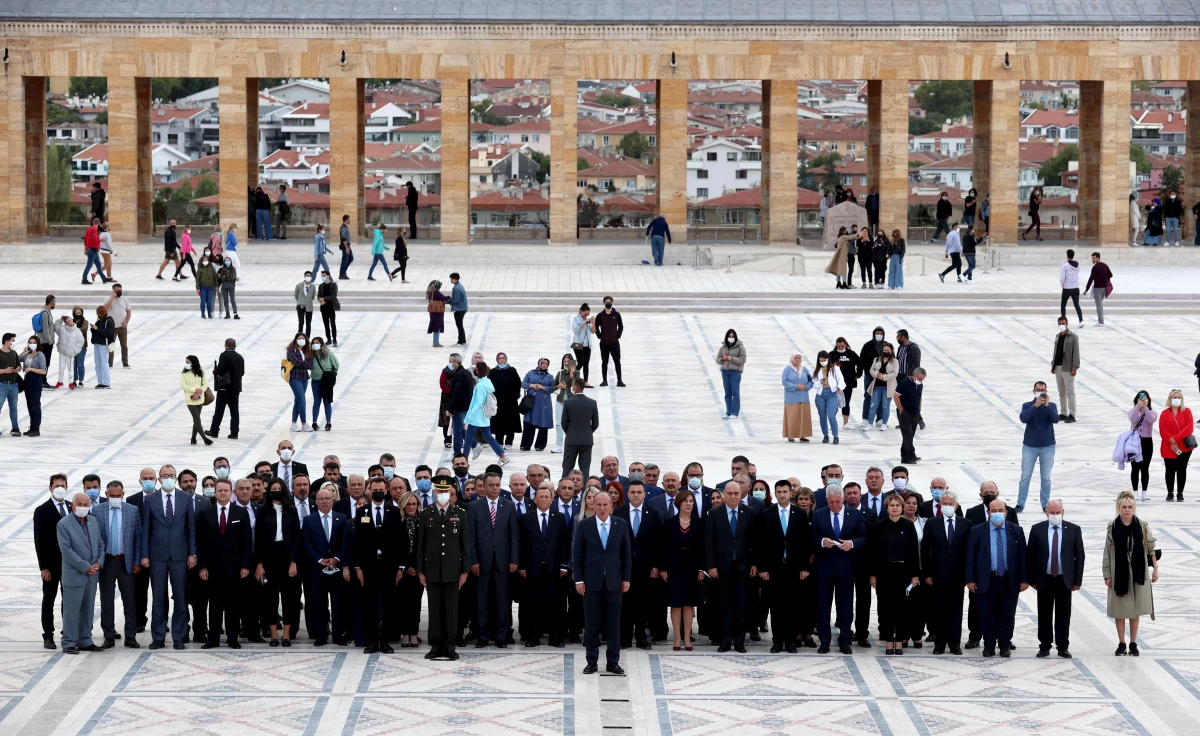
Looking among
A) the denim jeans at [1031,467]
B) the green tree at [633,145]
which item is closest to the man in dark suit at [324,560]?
the denim jeans at [1031,467]

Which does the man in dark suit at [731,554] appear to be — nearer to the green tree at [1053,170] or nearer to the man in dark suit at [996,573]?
the man in dark suit at [996,573]

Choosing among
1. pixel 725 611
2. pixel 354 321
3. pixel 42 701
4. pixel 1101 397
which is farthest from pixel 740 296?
pixel 42 701

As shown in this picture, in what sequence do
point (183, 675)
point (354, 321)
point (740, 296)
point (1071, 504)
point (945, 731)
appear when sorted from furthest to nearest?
point (740, 296) → point (354, 321) → point (1071, 504) → point (183, 675) → point (945, 731)

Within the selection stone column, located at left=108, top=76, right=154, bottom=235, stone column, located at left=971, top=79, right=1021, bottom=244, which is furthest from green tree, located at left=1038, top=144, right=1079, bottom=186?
stone column, located at left=108, top=76, right=154, bottom=235

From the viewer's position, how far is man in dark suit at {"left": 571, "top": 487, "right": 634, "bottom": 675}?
12750 mm

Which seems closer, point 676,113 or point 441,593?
point 441,593

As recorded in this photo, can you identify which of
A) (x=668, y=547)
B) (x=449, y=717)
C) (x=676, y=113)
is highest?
(x=676, y=113)

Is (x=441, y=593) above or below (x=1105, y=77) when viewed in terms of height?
below

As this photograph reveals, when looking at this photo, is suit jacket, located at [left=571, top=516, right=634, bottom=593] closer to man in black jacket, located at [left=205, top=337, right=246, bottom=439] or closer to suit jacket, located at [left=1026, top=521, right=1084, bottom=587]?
suit jacket, located at [left=1026, top=521, right=1084, bottom=587]

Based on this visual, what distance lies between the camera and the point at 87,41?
4144cm

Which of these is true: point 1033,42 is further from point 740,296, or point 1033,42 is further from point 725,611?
point 725,611

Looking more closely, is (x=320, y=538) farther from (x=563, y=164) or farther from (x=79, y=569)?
(x=563, y=164)

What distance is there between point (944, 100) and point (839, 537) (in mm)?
142995

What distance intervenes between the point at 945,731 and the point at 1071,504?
274 inches
